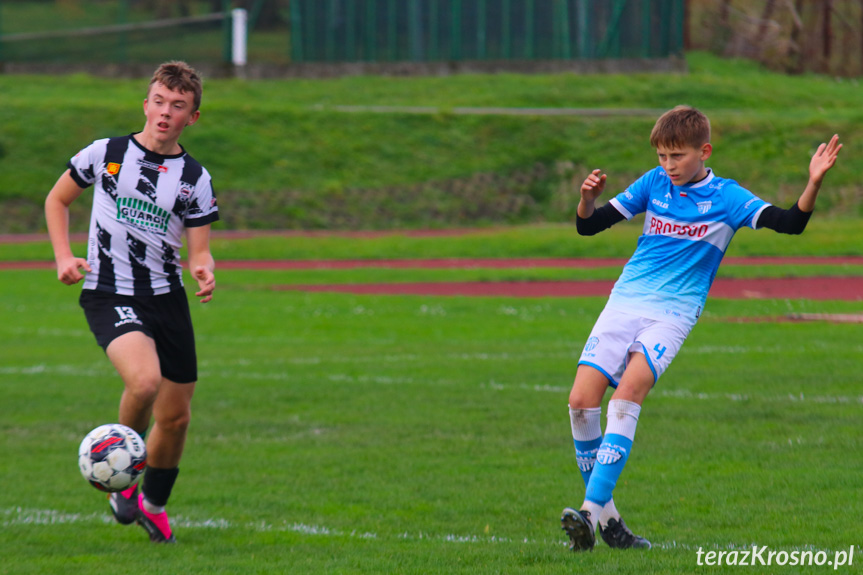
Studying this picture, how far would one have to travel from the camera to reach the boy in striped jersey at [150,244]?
557 cm

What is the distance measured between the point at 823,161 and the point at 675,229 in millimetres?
761

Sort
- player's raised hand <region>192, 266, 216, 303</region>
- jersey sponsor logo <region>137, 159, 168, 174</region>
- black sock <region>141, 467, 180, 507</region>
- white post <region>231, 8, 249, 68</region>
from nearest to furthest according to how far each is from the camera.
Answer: player's raised hand <region>192, 266, 216, 303</region> → jersey sponsor logo <region>137, 159, 168, 174</region> → black sock <region>141, 467, 180, 507</region> → white post <region>231, 8, 249, 68</region>

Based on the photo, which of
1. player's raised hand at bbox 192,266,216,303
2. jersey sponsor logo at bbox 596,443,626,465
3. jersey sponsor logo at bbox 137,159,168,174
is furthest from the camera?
jersey sponsor logo at bbox 137,159,168,174

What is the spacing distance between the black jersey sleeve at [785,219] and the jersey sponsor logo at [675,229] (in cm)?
32

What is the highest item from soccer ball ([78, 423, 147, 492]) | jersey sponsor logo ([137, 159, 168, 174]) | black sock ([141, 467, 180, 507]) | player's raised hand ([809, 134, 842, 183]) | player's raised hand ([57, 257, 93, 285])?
player's raised hand ([809, 134, 842, 183])

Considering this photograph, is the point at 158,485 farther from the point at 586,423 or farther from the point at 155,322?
the point at 586,423

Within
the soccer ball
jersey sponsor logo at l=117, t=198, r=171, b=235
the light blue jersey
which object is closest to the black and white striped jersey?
jersey sponsor logo at l=117, t=198, r=171, b=235

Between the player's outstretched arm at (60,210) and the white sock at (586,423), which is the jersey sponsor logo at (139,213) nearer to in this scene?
the player's outstretched arm at (60,210)

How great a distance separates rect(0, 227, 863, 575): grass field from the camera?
213 inches

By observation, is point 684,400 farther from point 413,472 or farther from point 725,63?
point 725,63

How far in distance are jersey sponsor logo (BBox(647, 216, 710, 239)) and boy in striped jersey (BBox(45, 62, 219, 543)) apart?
7.40 feet

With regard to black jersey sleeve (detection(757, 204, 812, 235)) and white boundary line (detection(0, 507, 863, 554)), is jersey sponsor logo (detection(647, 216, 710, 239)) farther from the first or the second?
white boundary line (detection(0, 507, 863, 554))

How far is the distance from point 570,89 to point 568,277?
66.2 feet

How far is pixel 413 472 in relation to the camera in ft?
24.4
